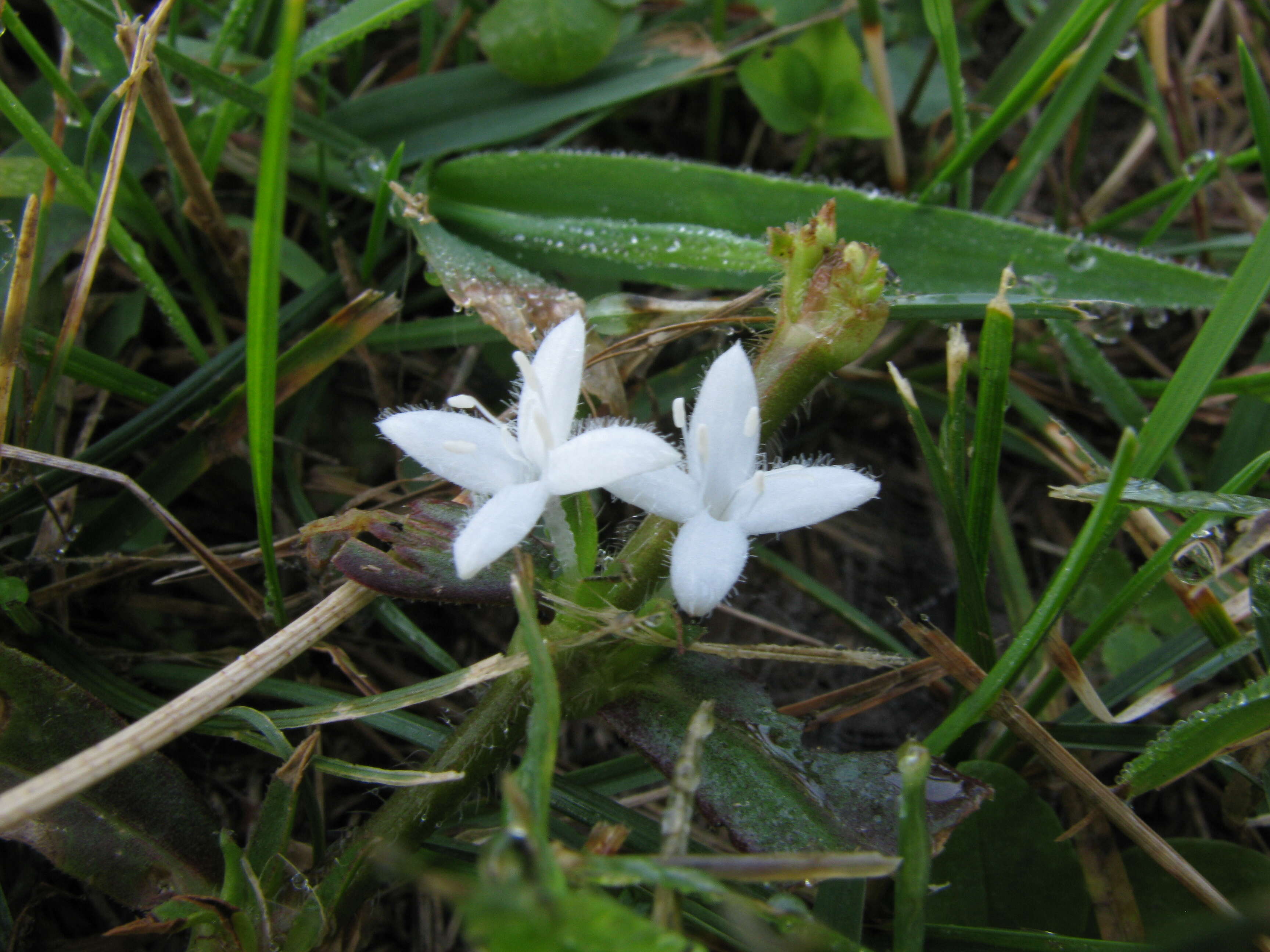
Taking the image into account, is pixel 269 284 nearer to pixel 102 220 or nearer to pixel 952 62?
pixel 102 220

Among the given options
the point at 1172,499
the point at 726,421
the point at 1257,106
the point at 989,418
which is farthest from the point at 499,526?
the point at 1257,106

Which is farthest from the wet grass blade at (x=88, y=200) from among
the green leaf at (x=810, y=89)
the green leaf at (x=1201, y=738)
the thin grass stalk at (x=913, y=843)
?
the green leaf at (x=1201, y=738)

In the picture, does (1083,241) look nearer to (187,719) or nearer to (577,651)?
(577,651)

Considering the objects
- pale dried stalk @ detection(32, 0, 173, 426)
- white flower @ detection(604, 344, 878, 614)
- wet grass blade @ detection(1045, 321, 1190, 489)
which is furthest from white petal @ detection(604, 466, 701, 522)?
wet grass blade @ detection(1045, 321, 1190, 489)

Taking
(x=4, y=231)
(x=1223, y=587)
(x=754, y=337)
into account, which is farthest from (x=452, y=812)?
(x=1223, y=587)

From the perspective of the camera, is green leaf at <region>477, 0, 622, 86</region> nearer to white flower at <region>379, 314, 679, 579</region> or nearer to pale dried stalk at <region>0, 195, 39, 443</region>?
pale dried stalk at <region>0, 195, 39, 443</region>

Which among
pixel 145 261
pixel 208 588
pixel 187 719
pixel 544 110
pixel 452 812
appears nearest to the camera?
pixel 187 719

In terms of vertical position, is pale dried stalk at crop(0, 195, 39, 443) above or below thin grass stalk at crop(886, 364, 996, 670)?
above
